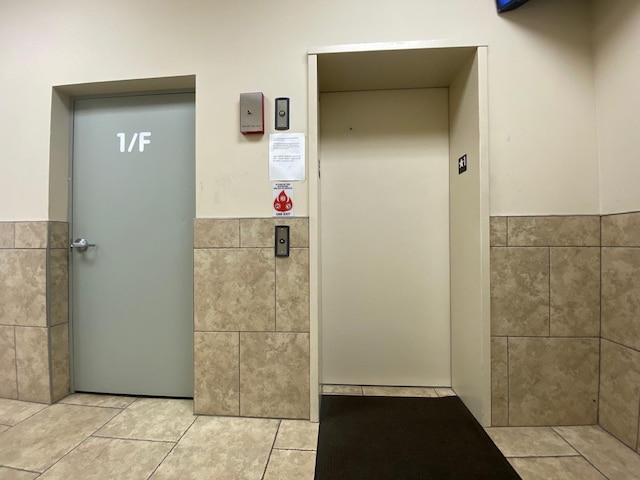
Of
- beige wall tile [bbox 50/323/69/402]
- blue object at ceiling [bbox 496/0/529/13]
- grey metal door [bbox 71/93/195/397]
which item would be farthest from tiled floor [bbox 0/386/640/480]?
blue object at ceiling [bbox 496/0/529/13]

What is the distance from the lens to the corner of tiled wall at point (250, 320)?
1.51 m

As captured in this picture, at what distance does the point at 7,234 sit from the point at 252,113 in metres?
1.74

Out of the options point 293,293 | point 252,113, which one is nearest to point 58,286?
point 293,293

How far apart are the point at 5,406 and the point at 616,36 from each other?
3930 mm

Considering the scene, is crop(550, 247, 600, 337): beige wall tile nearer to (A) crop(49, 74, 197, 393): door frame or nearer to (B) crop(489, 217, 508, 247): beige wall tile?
(B) crop(489, 217, 508, 247): beige wall tile

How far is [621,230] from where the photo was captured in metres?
1.33

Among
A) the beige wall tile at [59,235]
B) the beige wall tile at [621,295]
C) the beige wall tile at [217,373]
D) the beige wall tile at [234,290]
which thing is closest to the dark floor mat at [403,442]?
the beige wall tile at [217,373]

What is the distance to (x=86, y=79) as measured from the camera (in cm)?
165

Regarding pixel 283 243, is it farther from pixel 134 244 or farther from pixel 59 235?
pixel 59 235

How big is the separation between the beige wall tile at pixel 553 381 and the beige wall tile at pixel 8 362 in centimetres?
295

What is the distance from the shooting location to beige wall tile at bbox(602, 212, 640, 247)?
127 centimetres

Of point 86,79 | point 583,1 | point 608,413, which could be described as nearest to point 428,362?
point 608,413

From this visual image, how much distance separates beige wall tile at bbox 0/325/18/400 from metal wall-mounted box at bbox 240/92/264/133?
1.94 m

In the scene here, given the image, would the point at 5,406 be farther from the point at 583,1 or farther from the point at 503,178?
the point at 583,1
